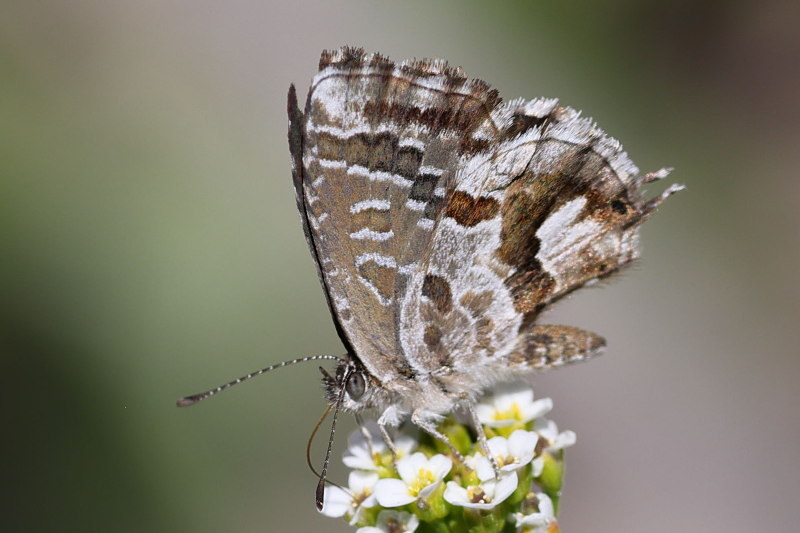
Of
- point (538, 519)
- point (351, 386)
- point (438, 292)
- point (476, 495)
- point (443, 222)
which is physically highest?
point (443, 222)

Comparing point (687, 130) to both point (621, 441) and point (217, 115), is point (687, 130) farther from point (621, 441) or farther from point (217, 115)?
point (217, 115)

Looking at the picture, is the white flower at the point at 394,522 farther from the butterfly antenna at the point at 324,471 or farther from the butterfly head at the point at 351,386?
the butterfly head at the point at 351,386

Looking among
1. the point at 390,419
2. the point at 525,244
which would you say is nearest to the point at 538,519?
the point at 390,419

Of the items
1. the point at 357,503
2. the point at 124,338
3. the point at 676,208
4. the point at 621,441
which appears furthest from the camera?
the point at 676,208

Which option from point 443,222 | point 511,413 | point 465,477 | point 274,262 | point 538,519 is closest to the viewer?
point 538,519

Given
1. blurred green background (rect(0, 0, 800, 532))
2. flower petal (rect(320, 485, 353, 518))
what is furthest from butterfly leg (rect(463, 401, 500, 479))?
blurred green background (rect(0, 0, 800, 532))

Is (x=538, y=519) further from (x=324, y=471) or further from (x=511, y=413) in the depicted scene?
(x=324, y=471)

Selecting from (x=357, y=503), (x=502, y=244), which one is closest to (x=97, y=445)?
(x=357, y=503)
